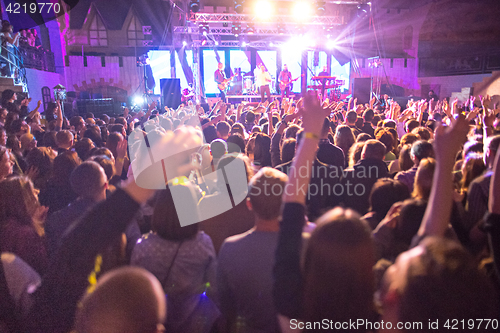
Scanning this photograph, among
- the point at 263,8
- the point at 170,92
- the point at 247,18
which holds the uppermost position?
the point at 247,18

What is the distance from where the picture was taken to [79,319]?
91 centimetres

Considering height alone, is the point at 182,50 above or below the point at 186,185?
above

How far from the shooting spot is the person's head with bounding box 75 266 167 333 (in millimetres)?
868

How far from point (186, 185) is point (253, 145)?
2514 mm

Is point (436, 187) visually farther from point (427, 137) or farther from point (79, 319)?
point (427, 137)

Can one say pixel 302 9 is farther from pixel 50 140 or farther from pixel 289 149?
pixel 50 140

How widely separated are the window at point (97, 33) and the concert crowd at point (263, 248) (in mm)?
18570

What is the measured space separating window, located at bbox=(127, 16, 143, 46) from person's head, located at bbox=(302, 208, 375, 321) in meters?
20.0

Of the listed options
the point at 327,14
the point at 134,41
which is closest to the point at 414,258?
the point at 327,14

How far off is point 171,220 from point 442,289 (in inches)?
42.8

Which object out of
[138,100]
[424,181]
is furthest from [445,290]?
[138,100]

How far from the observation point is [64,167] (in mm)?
2383

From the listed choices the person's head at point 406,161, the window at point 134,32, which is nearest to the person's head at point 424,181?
the person's head at point 406,161

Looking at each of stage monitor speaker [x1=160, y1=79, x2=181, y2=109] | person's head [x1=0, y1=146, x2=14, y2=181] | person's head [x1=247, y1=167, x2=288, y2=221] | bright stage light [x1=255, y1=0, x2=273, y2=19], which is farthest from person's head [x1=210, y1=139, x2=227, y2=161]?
stage monitor speaker [x1=160, y1=79, x2=181, y2=109]
